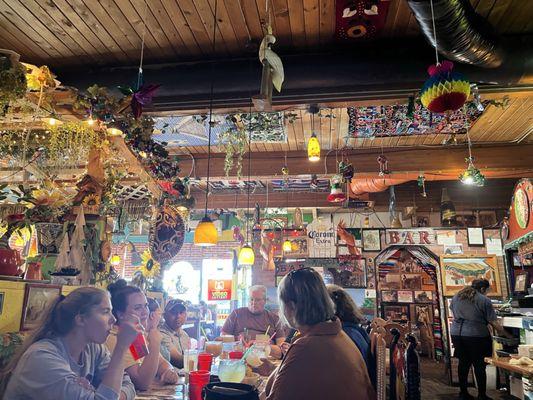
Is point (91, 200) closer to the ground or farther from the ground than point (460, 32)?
closer to the ground

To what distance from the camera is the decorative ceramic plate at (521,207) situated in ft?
17.3

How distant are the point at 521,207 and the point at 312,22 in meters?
4.24

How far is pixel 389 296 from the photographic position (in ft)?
31.1

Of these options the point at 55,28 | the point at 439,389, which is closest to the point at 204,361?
the point at 55,28

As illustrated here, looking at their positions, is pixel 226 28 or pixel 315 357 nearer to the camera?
pixel 315 357

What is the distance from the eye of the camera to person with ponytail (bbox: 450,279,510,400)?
5.48 meters

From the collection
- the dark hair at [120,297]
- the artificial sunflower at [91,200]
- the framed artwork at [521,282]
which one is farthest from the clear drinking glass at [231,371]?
the framed artwork at [521,282]

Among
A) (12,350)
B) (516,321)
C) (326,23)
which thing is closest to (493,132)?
(516,321)

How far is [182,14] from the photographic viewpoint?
3.21m

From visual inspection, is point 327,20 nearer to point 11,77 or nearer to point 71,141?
point 11,77

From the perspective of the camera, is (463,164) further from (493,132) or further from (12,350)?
(12,350)

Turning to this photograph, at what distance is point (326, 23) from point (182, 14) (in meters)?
1.21

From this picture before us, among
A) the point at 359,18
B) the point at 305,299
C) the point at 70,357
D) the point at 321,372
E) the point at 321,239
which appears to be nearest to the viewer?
the point at 321,372

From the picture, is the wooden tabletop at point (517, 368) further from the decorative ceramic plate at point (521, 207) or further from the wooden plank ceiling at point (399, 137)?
the wooden plank ceiling at point (399, 137)
